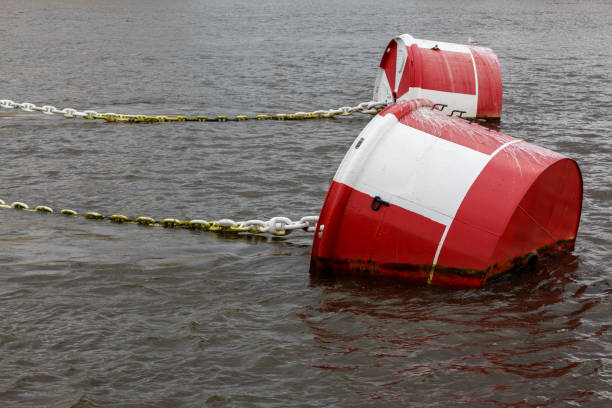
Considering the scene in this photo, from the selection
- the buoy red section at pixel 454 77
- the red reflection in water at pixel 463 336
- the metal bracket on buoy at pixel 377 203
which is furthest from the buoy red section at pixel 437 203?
the buoy red section at pixel 454 77

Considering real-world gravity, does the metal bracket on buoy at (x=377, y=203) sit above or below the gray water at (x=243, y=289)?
above

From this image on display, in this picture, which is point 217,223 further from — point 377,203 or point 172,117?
point 172,117

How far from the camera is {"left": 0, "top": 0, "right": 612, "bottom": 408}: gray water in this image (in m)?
5.21

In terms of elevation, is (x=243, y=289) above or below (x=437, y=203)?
below

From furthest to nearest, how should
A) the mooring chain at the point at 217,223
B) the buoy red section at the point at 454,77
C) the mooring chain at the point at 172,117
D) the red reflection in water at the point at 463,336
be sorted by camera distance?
the mooring chain at the point at 172,117
the buoy red section at the point at 454,77
the mooring chain at the point at 217,223
the red reflection in water at the point at 463,336

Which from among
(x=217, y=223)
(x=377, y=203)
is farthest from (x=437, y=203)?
(x=217, y=223)

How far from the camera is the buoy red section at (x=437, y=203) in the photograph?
6.30 metres

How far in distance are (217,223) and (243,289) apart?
148 cm

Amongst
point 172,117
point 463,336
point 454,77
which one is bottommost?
point 463,336

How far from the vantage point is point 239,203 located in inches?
379

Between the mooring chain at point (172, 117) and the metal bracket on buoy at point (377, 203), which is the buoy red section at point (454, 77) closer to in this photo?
the mooring chain at point (172, 117)

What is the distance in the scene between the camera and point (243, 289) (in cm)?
685

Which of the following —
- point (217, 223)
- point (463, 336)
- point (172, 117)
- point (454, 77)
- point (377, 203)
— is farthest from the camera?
point (172, 117)

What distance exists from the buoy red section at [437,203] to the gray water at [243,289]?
275mm
